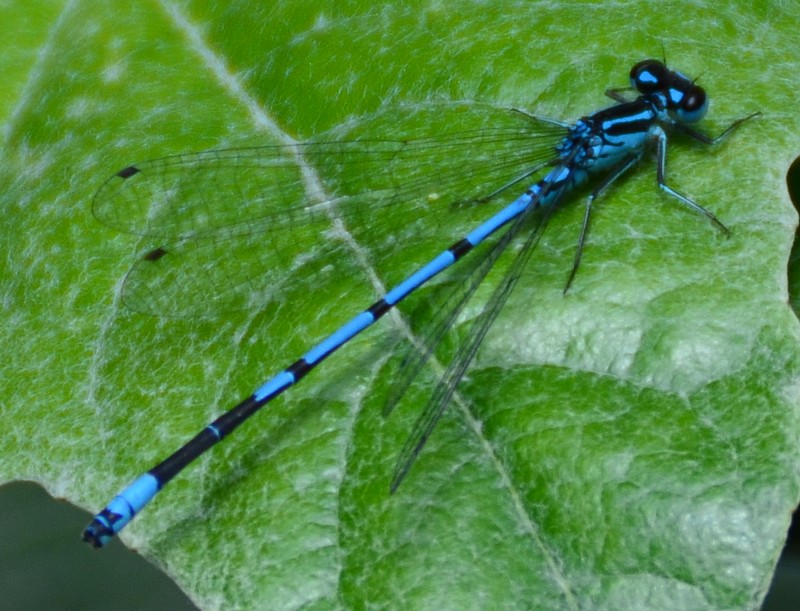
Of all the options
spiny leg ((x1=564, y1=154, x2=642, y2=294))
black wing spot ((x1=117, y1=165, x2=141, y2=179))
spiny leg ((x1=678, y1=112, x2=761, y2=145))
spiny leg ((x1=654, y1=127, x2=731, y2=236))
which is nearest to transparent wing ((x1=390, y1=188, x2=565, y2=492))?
spiny leg ((x1=564, y1=154, x2=642, y2=294))

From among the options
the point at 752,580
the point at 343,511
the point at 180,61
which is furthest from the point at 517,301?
the point at 180,61

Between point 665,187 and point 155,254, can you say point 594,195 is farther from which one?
point 155,254

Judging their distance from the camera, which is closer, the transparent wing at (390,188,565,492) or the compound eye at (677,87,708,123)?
the transparent wing at (390,188,565,492)

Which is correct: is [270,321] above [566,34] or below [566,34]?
below

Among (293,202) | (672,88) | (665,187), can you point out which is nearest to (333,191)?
(293,202)

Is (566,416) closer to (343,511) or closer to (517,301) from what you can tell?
(517,301)

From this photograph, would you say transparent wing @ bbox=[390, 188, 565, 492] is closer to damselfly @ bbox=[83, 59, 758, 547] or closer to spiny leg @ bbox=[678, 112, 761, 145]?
damselfly @ bbox=[83, 59, 758, 547]

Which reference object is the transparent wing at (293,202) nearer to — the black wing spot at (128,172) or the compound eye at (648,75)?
the black wing spot at (128,172)
